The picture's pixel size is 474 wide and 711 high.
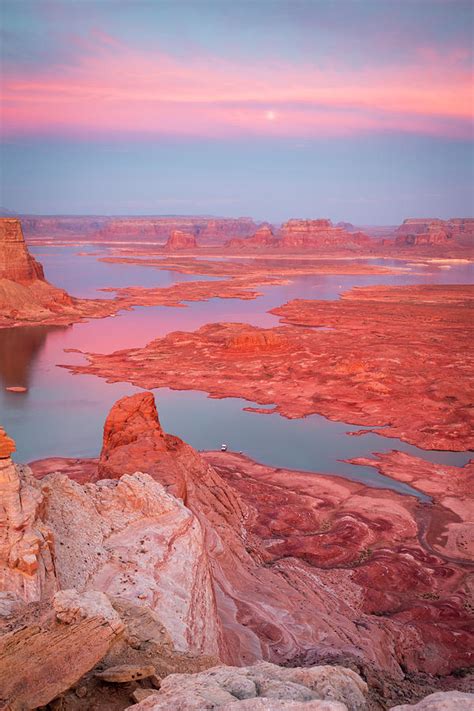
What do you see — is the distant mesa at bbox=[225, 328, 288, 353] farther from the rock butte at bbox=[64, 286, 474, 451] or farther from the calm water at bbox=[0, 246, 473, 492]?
the calm water at bbox=[0, 246, 473, 492]

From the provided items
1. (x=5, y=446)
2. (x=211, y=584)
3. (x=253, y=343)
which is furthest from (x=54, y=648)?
(x=253, y=343)

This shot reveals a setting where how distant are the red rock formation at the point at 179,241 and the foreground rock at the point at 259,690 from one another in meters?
177

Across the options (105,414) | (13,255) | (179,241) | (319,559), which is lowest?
(319,559)

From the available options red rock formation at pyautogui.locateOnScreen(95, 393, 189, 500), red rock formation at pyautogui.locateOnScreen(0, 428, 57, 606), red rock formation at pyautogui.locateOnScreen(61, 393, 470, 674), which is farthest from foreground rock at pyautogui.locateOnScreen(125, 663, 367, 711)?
red rock formation at pyautogui.locateOnScreen(95, 393, 189, 500)

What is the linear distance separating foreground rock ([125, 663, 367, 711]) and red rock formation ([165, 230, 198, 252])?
17704cm

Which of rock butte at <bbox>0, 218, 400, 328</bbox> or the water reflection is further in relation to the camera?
rock butte at <bbox>0, 218, 400, 328</bbox>

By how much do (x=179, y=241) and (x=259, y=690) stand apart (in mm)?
182275

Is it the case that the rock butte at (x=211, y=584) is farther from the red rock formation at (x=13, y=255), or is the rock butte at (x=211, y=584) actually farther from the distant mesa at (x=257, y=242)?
the distant mesa at (x=257, y=242)

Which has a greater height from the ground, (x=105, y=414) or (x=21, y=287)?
(x=21, y=287)

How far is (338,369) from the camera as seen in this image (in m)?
42.2

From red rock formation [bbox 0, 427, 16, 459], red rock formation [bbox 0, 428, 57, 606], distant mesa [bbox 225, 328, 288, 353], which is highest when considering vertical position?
red rock formation [bbox 0, 427, 16, 459]

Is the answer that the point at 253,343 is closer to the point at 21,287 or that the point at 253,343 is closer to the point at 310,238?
the point at 21,287

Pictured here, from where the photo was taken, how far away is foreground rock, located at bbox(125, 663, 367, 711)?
596 cm

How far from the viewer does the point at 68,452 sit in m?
27.5
